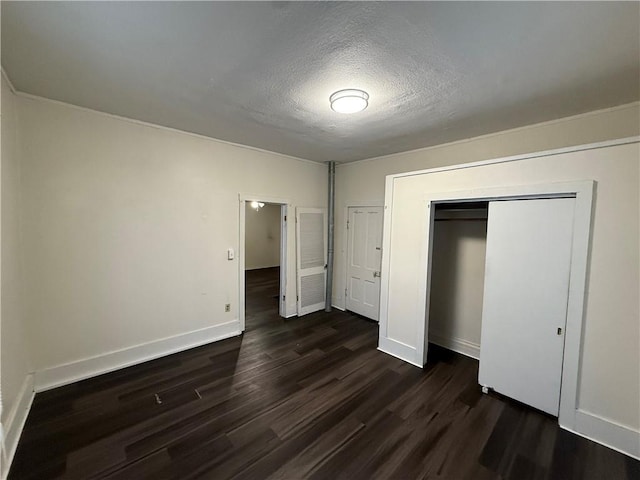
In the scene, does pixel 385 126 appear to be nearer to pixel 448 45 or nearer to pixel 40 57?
pixel 448 45

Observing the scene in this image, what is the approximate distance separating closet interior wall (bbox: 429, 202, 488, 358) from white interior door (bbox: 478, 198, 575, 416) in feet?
2.41

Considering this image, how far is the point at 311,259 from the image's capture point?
15.5 ft

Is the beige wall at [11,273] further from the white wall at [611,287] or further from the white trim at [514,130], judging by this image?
the white wall at [611,287]

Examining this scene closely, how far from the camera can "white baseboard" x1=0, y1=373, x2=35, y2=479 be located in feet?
5.69

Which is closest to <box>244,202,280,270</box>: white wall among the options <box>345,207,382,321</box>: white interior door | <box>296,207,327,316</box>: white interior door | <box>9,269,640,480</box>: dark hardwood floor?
<box>296,207,327,316</box>: white interior door

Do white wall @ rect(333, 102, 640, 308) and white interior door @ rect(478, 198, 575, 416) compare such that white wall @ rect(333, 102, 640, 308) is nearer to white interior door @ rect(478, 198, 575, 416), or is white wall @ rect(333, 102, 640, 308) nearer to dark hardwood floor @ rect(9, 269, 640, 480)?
white interior door @ rect(478, 198, 575, 416)

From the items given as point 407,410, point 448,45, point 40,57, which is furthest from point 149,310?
point 448,45

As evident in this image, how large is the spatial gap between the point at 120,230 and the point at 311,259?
2799 millimetres

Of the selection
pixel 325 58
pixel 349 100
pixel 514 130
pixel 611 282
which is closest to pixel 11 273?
pixel 325 58

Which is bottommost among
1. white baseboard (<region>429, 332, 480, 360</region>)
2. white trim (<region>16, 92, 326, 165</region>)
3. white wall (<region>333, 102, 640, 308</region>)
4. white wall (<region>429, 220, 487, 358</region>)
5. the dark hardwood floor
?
the dark hardwood floor

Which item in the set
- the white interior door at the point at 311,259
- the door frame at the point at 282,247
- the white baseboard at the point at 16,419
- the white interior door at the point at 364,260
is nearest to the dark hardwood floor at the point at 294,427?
the white baseboard at the point at 16,419

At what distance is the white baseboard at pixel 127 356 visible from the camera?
2.52 m

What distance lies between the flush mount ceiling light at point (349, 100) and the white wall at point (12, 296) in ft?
8.28

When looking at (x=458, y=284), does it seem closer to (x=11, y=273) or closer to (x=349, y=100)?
(x=349, y=100)
